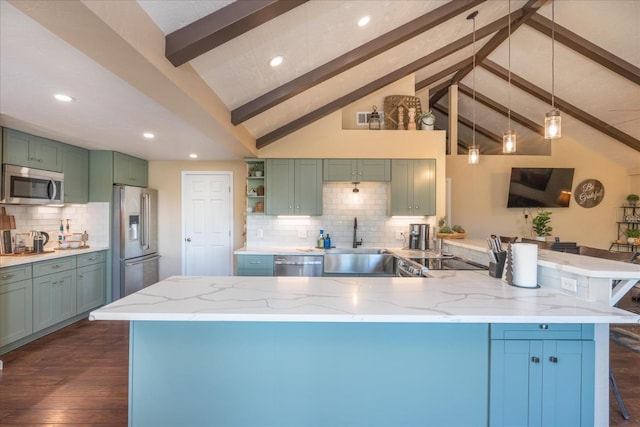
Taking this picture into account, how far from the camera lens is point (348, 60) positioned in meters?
3.10

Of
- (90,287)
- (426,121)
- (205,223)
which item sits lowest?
(90,287)

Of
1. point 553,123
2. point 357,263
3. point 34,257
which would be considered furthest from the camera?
point 357,263

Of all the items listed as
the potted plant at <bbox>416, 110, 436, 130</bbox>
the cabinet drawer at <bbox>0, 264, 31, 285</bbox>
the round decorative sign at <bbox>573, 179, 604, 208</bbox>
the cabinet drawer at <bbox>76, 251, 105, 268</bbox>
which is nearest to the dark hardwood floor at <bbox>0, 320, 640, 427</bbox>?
the cabinet drawer at <bbox>0, 264, 31, 285</bbox>

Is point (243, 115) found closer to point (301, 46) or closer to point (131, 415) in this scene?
point (301, 46)

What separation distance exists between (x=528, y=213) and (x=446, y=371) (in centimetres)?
571

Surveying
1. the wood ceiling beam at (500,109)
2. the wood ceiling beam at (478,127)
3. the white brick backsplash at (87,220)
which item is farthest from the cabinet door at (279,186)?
the wood ceiling beam at (478,127)

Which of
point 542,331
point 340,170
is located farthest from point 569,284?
point 340,170

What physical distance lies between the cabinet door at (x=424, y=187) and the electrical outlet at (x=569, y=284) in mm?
2695

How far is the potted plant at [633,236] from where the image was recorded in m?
5.54

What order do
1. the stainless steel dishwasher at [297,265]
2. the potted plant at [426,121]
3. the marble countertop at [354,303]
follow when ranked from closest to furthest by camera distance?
1. the marble countertop at [354,303]
2. the stainless steel dishwasher at [297,265]
3. the potted plant at [426,121]

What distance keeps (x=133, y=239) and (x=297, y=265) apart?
8.11ft

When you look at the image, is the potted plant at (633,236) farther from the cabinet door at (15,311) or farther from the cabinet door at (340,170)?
the cabinet door at (15,311)

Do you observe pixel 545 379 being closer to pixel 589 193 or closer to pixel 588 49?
pixel 588 49

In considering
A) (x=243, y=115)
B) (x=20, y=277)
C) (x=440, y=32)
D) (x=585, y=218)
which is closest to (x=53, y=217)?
(x=20, y=277)
